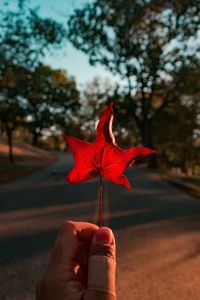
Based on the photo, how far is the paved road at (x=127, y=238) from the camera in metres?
5.93

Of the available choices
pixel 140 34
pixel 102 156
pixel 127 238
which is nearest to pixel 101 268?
pixel 102 156

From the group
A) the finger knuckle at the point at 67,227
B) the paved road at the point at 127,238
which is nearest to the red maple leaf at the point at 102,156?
the finger knuckle at the point at 67,227

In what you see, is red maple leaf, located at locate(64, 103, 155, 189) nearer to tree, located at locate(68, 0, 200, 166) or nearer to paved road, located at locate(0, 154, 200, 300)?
paved road, located at locate(0, 154, 200, 300)

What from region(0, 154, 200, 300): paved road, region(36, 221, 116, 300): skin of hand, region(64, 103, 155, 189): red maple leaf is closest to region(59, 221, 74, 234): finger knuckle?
region(36, 221, 116, 300): skin of hand

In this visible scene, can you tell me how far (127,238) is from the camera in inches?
341

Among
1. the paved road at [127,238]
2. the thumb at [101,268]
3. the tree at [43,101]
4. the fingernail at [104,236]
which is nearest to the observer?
the thumb at [101,268]

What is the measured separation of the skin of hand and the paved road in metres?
4.04

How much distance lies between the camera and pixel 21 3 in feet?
83.6

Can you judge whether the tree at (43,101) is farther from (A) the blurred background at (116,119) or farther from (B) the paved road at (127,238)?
(B) the paved road at (127,238)

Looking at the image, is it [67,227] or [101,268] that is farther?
[67,227]

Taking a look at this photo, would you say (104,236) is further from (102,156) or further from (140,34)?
(140,34)

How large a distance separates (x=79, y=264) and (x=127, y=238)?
283 inches

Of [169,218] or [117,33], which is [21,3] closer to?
[117,33]

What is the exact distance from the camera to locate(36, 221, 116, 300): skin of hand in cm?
149
